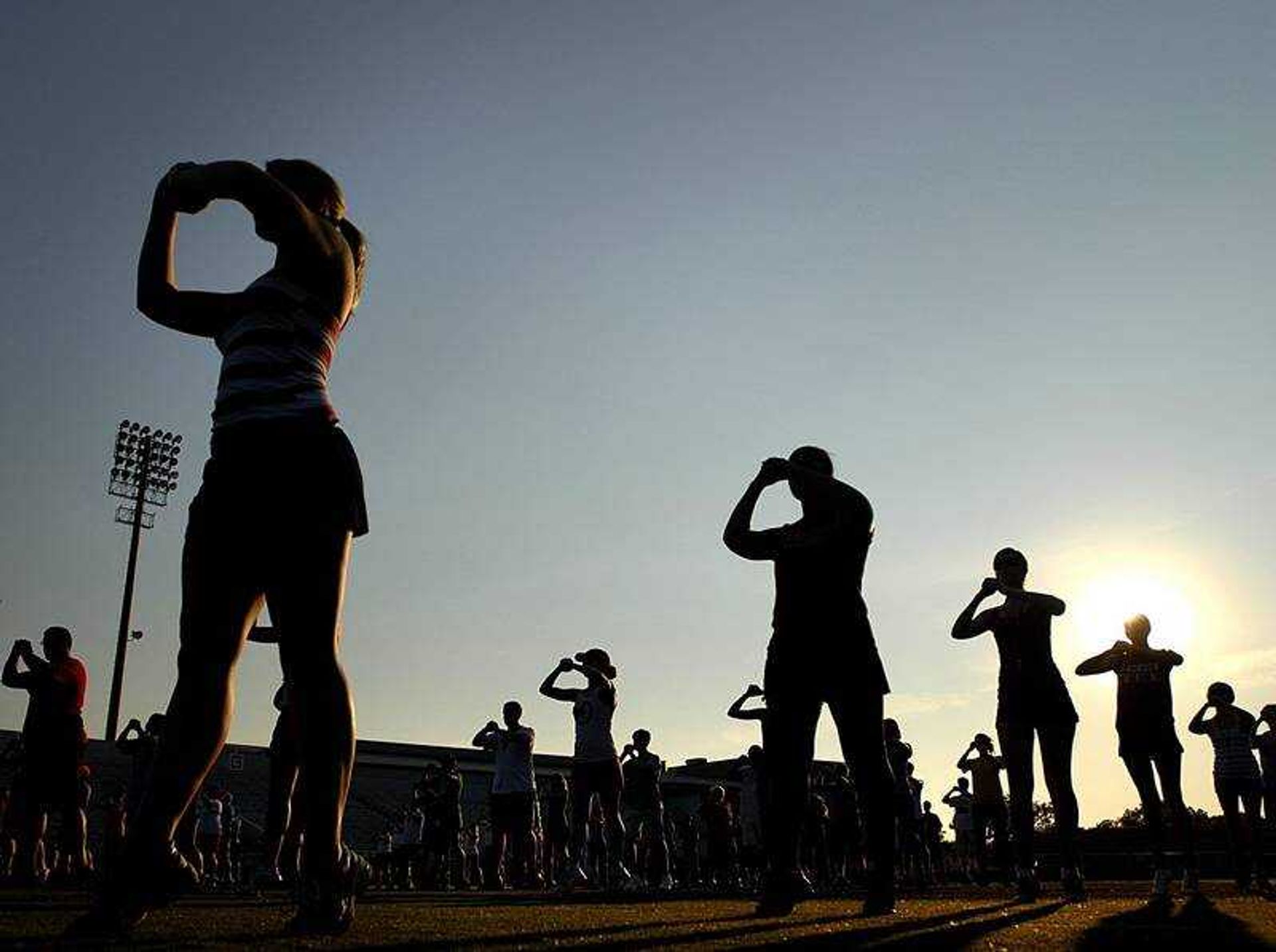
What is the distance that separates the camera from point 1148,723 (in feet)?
31.4

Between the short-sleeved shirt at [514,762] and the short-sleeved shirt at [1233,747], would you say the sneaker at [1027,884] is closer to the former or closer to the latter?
the short-sleeved shirt at [1233,747]

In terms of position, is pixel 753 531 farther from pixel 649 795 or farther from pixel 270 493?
pixel 649 795

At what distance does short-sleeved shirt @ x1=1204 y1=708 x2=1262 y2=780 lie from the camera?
11.5 m

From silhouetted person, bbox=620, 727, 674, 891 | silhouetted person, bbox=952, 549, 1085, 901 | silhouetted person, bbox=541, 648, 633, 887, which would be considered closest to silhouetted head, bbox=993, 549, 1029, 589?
silhouetted person, bbox=952, 549, 1085, 901

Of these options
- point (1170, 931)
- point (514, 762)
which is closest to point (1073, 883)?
point (1170, 931)

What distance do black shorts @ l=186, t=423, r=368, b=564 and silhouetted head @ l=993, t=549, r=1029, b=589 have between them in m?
6.39

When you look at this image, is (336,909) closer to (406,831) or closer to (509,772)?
(509,772)

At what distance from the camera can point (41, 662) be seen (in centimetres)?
1018

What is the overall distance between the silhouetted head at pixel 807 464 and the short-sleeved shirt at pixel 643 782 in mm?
9956

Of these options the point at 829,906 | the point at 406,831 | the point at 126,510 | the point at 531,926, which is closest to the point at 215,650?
the point at 531,926

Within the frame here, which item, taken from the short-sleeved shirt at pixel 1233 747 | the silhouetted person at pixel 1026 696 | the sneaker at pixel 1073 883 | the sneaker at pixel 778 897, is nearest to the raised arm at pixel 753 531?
the sneaker at pixel 778 897

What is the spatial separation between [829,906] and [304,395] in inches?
181

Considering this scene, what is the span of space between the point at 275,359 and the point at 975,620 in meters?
6.53

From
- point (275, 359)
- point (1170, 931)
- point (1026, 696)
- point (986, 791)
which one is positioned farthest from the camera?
point (986, 791)
